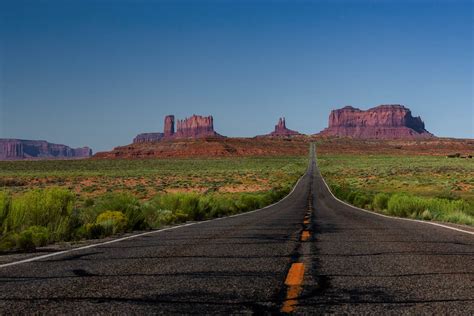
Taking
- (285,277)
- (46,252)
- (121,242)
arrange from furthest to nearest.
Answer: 1. (121,242)
2. (46,252)
3. (285,277)

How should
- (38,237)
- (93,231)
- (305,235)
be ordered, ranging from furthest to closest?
(93,231), (305,235), (38,237)

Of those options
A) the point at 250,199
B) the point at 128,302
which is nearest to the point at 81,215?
the point at 128,302

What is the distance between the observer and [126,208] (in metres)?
14.4

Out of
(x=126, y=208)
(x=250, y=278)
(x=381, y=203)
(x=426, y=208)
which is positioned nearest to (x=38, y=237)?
(x=126, y=208)

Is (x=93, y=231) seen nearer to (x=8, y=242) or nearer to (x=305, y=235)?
(x=8, y=242)

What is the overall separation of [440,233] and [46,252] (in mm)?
8023

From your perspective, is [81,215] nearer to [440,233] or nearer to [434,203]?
[440,233]

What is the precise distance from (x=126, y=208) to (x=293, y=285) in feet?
32.5

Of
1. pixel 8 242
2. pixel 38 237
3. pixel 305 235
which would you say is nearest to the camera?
pixel 8 242

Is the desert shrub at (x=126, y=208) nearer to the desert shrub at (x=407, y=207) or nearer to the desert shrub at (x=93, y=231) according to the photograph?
the desert shrub at (x=93, y=231)

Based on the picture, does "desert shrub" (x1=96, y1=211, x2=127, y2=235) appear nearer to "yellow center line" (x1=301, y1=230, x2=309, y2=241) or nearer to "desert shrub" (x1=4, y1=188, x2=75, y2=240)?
"desert shrub" (x1=4, y1=188, x2=75, y2=240)

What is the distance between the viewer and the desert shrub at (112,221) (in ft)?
39.4

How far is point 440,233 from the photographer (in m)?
10.7

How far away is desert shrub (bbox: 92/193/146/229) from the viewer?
13.5m
